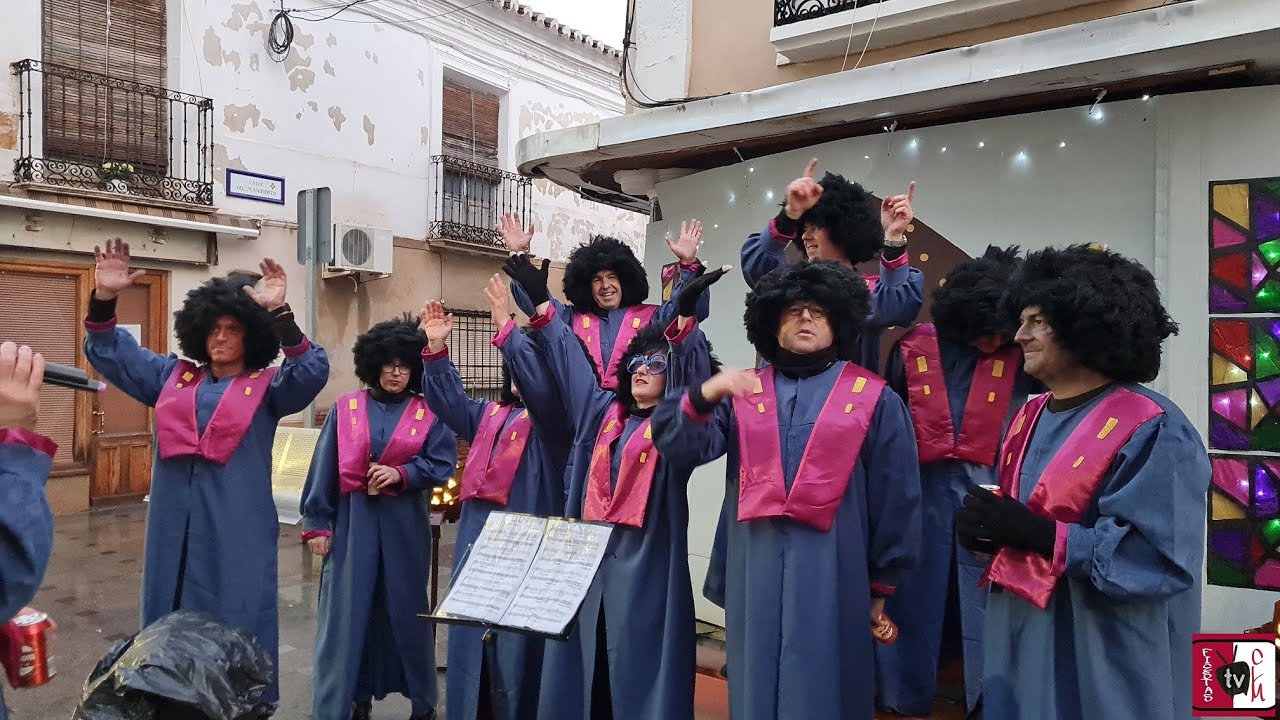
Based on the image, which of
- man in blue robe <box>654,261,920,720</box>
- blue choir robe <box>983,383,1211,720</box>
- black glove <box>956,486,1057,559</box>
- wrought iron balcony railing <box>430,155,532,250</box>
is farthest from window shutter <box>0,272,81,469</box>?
blue choir robe <box>983,383,1211,720</box>

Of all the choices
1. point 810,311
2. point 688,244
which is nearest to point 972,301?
point 810,311

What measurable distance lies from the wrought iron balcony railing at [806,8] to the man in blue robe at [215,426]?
3.53 metres

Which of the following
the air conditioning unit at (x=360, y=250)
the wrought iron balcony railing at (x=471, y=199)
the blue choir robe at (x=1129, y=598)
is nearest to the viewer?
the blue choir robe at (x=1129, y=598)

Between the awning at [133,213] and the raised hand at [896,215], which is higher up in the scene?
the awning at [133,213]

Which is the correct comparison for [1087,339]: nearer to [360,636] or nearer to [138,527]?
[360,636]

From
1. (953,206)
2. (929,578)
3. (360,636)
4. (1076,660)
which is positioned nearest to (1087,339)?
(1076,660)

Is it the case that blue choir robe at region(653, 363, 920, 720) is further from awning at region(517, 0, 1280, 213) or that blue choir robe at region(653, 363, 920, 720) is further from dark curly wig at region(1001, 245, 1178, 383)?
awning at region(517, 0, 1280, 213)

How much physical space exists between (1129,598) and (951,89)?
9.82 ft

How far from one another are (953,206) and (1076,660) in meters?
3.31

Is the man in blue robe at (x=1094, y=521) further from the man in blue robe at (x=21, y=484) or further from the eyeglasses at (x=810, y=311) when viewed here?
the man in blue robe at (x=21, y=484)

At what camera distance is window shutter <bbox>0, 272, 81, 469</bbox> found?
9.16 m

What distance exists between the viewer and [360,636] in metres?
4.04

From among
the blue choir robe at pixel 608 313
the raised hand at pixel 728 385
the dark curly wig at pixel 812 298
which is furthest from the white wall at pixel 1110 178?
the raised hand at pixel 728 385

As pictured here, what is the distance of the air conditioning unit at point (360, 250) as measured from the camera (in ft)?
38.1
